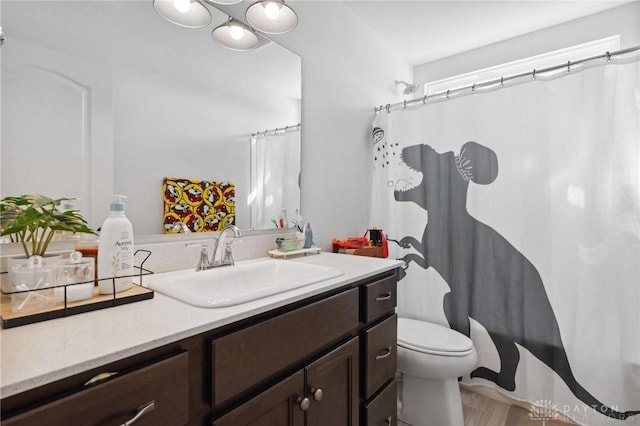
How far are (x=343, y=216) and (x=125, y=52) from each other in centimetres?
138

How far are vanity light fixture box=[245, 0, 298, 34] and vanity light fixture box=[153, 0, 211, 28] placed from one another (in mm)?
204

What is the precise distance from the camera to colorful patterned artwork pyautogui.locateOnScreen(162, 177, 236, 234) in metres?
1.16

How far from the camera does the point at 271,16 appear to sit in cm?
139

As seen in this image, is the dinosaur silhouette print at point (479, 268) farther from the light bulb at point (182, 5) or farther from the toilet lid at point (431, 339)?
the light bulb at point (182, 5)

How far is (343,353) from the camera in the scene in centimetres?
106

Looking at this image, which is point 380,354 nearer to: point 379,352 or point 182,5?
point 379,352

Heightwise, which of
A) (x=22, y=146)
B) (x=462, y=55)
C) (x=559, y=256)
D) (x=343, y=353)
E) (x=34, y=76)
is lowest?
(x=343, y=353)

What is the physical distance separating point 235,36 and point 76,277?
114 centimetres

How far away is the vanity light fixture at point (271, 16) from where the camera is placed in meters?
1.37

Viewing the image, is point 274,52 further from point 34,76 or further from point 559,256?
point 559,256

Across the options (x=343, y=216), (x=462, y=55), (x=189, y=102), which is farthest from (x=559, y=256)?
(x=189, y=102)

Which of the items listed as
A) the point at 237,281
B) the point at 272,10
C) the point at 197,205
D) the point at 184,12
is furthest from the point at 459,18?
the point at 237,281

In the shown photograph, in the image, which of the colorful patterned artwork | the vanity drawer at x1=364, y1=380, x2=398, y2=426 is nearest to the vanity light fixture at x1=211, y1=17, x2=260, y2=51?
the colorful patterned artwork

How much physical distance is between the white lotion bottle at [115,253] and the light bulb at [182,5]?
0.81 meters
